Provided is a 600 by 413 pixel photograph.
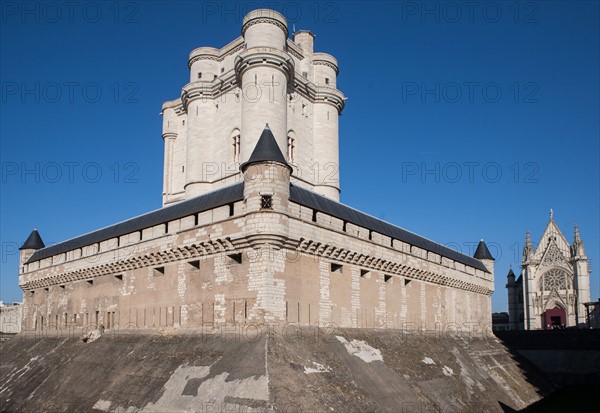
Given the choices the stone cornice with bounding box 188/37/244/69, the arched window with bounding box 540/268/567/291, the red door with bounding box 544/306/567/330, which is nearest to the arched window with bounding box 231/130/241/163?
the stone cornice with bounding box 188/37/244/69

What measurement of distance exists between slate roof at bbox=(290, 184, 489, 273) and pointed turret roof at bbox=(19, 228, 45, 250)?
23982mm

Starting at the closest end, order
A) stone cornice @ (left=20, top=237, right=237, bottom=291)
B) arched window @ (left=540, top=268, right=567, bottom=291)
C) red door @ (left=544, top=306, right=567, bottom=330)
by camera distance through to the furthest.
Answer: stone cornice @ (left=20, top=237, right=237, bottom=291), red door @ (left=544, top=306, right=567, bottom=330), arched window @ (left=540, top=268, right=567, bottom=291)

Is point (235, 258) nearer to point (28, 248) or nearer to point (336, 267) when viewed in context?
point (336, 267)

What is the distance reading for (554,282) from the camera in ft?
182

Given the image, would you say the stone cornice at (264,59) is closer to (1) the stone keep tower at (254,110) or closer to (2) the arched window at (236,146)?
(1) the stone keep tower at (254,110)

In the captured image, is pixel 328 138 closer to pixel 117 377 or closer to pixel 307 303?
pixel 307 303

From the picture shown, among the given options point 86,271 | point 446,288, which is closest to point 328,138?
point 446,288

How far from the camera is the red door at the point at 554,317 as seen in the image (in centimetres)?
5406

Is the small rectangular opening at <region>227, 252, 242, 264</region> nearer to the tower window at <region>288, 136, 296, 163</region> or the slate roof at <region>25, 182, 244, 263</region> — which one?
the slate roof at <region>25, 182, 244, 263</region>

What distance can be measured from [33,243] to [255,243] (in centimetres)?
2522

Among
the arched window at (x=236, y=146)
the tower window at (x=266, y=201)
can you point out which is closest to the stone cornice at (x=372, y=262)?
the tower window at (x=266, y=201)

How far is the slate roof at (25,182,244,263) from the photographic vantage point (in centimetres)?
2041

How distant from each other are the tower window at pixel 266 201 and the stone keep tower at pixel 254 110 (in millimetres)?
13004

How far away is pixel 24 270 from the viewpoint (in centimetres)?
3509
